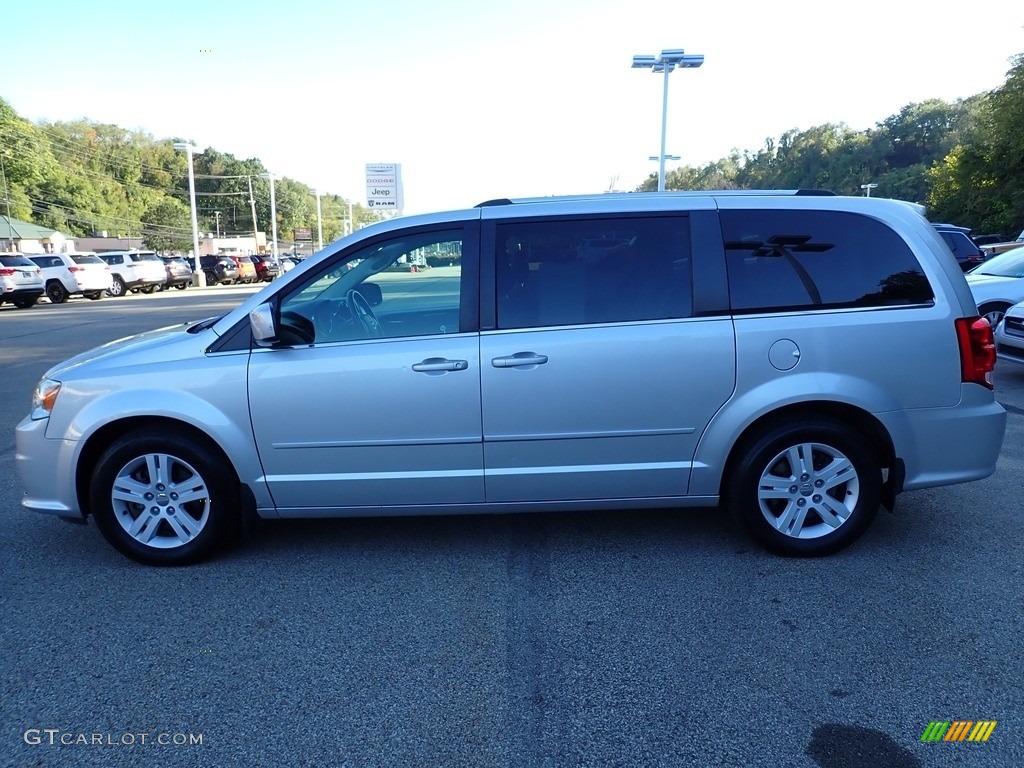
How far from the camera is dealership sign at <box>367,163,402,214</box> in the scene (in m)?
23.5

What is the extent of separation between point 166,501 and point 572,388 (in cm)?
224

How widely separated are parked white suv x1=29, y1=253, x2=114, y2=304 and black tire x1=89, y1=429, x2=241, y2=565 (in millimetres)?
26459

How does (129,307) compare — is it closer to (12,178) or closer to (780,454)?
(780,454)

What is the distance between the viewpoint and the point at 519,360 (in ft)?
12.7

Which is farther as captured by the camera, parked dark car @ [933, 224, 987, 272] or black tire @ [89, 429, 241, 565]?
parked dark car @ [933, 224, 987, 272]

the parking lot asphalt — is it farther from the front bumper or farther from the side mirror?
the side mirror

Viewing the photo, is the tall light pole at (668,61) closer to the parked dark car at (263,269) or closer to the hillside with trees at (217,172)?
the hillside with trees at (217,172)

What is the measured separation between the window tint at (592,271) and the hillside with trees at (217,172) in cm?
4540

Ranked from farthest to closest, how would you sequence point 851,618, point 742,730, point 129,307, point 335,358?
point 129,307 → point 335,358 → point 851,618 → point 742,730

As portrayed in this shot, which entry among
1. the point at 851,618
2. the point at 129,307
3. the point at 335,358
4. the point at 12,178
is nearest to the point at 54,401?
the point at 335,358

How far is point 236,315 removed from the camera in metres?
4.07

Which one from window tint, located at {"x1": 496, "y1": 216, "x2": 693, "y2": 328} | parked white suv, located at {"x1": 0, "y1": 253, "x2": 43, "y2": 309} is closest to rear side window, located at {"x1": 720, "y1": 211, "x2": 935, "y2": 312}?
window tint, located at {"x1": 496, "y1": 216, "x2": 693, "y2": 328}

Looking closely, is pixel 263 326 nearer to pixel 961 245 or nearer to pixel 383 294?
pixel 383 294

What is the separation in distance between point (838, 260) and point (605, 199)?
1280 millimetres
